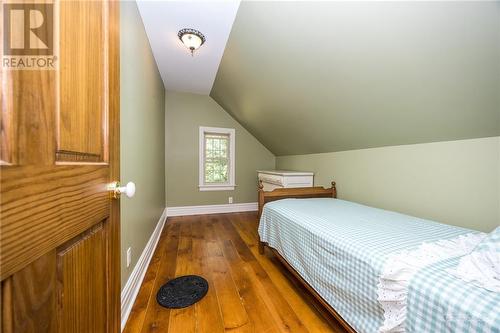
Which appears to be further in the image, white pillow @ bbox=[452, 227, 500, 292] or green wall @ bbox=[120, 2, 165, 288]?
green wall @ bbox=[120, 2, 165, 288]

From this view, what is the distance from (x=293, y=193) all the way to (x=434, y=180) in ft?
4.10

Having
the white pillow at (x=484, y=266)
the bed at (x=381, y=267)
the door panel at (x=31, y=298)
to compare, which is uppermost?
the door panel at (x=31, y=298)

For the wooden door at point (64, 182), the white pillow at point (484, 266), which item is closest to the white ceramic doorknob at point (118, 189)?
the wooden door at point (64, 182)

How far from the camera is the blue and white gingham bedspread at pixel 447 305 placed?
0.61 meters

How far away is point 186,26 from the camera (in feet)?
6.19

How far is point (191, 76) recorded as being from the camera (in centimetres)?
298

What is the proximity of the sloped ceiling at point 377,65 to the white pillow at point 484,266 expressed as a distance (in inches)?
32.9

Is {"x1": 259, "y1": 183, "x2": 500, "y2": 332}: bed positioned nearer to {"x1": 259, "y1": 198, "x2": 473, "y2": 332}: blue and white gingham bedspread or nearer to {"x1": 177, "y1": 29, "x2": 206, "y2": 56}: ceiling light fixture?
{"x1": 259, "y1": 198, "x2": 473, "y2": 332}: blue and white gingham bedspread

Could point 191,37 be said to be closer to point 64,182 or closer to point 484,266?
point 64,182

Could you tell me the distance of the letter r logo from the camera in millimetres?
333

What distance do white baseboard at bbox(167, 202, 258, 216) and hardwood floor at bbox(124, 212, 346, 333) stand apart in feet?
3.46

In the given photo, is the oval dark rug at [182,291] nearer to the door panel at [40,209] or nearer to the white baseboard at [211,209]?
the door panel at [40,209]

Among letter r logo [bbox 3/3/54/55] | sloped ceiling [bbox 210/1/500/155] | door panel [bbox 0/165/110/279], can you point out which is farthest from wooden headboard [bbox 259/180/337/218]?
letter r logo [bbox 3/3/54/55]

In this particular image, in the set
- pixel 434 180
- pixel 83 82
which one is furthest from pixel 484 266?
pixel 83 82
